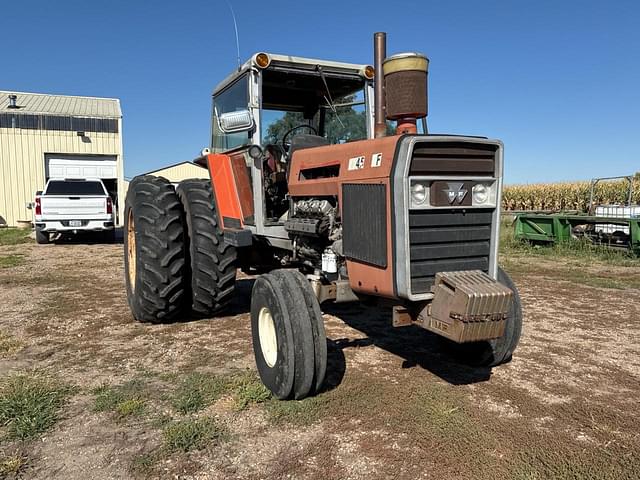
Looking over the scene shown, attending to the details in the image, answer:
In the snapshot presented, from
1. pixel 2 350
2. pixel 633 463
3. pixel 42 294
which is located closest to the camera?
pixel 633 463

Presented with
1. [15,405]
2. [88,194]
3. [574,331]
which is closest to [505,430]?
[574,331]

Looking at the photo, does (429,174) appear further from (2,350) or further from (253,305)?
(2,350)

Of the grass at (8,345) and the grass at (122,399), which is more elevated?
the grass at (8,345)

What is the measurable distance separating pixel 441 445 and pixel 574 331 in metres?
3.05

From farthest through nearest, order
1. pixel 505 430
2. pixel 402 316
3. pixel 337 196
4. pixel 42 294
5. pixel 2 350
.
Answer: pixel 42 294 → pixel 2 350 → pixel 337 196 → pixel 402 316 → pixel 505 430

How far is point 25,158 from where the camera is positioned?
19.9 m

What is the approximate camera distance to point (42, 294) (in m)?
6.93

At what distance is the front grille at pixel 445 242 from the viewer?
3125 mm

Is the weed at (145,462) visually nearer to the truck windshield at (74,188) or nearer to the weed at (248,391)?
the weed at (248,391)

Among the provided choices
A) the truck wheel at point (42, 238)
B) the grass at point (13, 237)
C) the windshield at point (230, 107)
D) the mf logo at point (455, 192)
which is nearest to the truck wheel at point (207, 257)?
the windshield at point (230, 107)

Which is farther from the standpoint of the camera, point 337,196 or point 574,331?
point 574,331

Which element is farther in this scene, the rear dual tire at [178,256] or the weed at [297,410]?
the rear dual tire at [178,256]

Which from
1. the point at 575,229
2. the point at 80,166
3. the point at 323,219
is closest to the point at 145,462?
the point at 323,219

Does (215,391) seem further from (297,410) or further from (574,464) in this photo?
(574,464)
